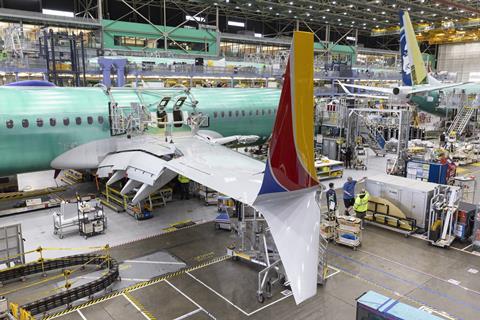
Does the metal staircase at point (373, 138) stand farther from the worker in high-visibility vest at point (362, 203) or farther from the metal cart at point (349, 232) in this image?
the metal cart at point (349, 232)

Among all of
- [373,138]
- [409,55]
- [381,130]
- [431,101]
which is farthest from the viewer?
[431,101]

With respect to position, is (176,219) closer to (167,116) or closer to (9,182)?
(167,116)

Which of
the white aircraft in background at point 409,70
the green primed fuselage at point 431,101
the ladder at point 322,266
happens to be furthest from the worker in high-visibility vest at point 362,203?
the green primed fuselage at point 431,101

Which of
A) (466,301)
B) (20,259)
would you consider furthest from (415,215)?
(20,259)

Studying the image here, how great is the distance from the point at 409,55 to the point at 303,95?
26.6 metres

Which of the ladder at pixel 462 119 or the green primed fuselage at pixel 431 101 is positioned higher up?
the green primed fuselage at pixel 431 101

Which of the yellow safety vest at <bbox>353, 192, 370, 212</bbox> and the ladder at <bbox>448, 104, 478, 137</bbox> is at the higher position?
the ladder at <bbox>448, 104, 478, 137</bbox>

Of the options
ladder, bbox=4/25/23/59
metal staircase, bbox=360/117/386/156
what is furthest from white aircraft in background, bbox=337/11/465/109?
ladder, bbox=4/25/23/59

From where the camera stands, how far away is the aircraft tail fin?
97.3ft

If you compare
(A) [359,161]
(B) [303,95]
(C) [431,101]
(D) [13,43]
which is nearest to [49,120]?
(B) [303,95]

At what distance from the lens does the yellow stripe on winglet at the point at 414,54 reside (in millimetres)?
29647

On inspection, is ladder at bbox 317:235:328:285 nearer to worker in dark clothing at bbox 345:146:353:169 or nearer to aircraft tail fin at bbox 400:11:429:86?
worker in dark clothing at bbox 345:146:353:169

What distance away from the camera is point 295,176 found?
7867 mm

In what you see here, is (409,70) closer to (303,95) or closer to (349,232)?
(349,232)
